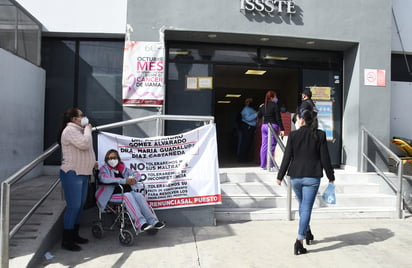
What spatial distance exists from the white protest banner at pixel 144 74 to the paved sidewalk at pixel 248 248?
3013 millimetres

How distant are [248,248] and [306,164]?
1.35 m

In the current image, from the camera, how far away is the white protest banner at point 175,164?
5.36 m

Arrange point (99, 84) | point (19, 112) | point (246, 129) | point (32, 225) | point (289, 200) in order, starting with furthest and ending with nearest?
1. point (246, 129)
2. point (99, 84)
3. point (19, 112)
4. point (289, 200)
5. point (32, 225)

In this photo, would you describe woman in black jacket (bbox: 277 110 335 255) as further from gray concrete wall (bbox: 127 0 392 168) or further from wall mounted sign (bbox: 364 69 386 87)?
wall mounted sign (bbox: 364 69 386 87)

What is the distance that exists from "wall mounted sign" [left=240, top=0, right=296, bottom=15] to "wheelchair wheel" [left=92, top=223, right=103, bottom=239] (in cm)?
528

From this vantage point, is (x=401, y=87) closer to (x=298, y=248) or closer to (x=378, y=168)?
(x=378, y=168)

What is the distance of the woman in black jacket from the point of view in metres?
4.39

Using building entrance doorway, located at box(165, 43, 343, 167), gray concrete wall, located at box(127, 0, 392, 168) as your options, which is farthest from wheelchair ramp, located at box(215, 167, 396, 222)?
building entrance doorway, located at box(165, 43, 343, 167)

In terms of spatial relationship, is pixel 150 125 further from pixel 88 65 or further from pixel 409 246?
pixel 409 246

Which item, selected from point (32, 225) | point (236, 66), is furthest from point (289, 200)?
point (236, 66)

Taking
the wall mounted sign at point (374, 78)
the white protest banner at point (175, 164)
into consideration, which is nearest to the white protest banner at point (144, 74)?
the white protest banner at point (175, 164)

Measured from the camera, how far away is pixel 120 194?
4.72 meters

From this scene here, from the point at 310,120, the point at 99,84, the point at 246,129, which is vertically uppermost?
the point at 99,84

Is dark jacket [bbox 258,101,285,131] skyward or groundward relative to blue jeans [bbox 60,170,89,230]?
skyward
